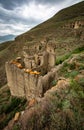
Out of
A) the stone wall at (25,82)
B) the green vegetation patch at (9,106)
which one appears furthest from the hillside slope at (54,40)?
the green vegetation patch at (9,106)

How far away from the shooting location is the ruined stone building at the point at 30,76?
7035 mm

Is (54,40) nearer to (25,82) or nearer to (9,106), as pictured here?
(25,82)

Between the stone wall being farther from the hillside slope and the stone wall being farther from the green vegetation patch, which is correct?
the hillside slope

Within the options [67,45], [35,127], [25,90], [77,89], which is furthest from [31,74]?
[67,45]

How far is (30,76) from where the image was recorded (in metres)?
8.30

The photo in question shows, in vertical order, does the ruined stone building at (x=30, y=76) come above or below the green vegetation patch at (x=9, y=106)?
above

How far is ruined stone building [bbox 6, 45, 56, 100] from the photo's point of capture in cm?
704

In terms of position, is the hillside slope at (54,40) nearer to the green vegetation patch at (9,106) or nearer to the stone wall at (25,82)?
the stone wall at (25,82)

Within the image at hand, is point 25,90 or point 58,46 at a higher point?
point 58,46

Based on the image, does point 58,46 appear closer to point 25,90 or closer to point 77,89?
point 25,90

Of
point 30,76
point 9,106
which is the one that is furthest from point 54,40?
point 30,76

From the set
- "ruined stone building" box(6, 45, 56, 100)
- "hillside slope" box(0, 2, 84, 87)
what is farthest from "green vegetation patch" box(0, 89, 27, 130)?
"hillside slope" box(0, 2, 84, 87)

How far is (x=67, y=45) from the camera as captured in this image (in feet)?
61.5

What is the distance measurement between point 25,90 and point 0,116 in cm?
345
